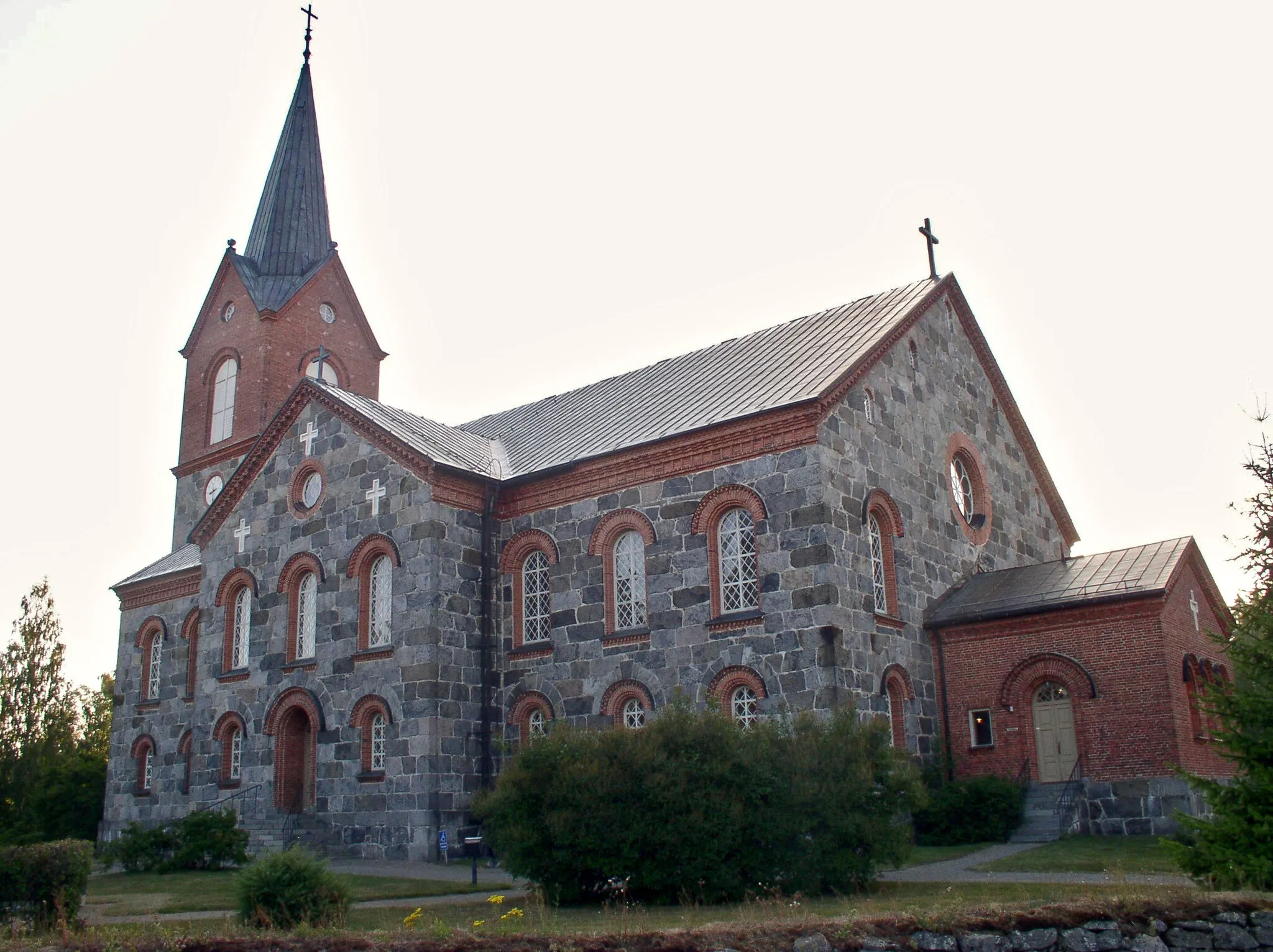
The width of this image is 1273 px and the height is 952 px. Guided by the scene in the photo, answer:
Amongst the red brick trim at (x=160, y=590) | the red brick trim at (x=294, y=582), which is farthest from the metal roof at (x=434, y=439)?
the red brick trim at (x=160, y=590)

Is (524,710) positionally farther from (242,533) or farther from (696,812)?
(696,812)

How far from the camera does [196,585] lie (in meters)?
32.2

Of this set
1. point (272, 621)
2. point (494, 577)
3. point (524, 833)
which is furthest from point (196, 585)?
point (524, 833)

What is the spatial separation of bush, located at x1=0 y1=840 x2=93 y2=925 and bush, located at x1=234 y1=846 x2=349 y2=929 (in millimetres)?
2379

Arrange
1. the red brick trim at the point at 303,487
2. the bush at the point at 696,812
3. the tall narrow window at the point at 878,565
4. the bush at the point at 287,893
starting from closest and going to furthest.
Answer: the bush at the point at 287,893
the bush at the point at 696,812
the tall narrow window at the point at 878,565
the red brick trim at the point at 303,487

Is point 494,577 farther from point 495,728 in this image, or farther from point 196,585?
point 196,585

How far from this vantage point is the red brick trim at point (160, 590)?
106 feet

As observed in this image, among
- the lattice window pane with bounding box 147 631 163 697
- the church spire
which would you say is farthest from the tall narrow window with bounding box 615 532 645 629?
the church spire

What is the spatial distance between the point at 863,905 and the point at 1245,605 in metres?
4.92

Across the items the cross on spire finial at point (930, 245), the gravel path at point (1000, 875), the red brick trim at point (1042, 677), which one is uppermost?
the cross on spire finial at point (930, 245)

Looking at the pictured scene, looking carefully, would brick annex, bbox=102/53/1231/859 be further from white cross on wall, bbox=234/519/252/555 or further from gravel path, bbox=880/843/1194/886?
gravel path, bbox=880/843/1194/886

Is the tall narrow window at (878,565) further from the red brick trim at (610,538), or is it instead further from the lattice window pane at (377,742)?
the lattice window pane at (377,742)

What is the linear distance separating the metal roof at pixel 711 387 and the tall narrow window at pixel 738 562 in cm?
187

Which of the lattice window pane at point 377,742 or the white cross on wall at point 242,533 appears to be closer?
the lattice window pane at point 377,742
